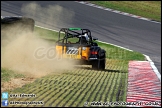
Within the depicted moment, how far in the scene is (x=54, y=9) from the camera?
128ft

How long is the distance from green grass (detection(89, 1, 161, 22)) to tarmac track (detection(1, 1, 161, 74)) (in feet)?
6.20

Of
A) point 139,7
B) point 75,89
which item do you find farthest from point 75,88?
point 139,7

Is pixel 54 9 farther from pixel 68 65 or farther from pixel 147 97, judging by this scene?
pixel 147 97

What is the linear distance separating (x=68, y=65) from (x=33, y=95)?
272 inches

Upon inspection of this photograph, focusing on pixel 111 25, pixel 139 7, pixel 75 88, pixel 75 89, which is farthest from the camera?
pixel 139 7

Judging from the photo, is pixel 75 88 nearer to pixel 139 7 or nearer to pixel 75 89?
pixel 75 89

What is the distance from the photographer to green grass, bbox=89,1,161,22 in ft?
126

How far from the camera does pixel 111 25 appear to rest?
1350 inches

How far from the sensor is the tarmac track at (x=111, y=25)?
30.2 metres

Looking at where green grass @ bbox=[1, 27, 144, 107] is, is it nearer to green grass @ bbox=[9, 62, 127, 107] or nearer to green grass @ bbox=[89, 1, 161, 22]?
green grass @ bbox=[9, 62, 127, 107]

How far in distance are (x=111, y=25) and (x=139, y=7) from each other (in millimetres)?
A: 6947

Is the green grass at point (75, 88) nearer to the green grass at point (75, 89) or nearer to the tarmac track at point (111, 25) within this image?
the green grass at point (75, 89)

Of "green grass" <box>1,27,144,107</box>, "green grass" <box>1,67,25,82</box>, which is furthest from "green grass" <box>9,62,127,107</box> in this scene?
"green grass" <box>1,67,25,82</box>

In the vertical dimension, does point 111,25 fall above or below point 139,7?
below
